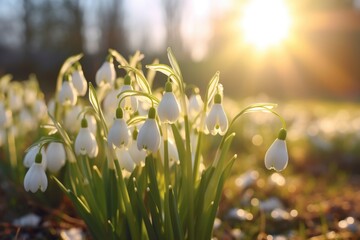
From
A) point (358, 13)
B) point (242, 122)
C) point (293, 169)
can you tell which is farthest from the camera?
point (358, 13)

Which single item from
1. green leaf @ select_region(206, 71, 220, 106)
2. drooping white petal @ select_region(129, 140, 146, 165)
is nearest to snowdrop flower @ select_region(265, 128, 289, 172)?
green leaf @ select_region(206, 71, 220, 106)

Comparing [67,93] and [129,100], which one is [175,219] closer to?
[129,100]

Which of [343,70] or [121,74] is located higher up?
[343,70]

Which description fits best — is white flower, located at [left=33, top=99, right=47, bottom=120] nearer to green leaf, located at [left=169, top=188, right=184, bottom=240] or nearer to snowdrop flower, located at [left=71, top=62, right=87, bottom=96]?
snowdrop flower, located at [left=71, top=62, right=87, bottom=96]

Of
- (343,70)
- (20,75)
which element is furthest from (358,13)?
(20,75)

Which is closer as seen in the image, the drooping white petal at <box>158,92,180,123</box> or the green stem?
the drooping white petal at <box>158,92,180,123</box>

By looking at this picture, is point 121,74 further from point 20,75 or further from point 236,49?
point 236,49
